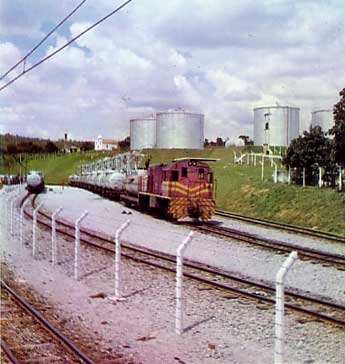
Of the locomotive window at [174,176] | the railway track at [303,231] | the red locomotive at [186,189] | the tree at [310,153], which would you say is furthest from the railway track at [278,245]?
the tree at [310,153]

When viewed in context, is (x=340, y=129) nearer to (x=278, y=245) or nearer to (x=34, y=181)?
(x=278, y=245)

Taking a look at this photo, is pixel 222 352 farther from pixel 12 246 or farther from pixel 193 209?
pixel 193 209

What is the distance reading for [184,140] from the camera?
139 feet

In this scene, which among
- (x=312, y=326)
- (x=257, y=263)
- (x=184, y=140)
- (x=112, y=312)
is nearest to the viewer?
(x=312, y=326)

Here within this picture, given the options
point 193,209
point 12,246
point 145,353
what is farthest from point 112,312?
point 193,209

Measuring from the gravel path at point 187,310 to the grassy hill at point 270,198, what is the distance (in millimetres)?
7524

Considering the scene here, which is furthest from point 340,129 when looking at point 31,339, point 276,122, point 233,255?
point 31,339

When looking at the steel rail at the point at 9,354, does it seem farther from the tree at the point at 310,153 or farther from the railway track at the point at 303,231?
the tree at the point at 310,153

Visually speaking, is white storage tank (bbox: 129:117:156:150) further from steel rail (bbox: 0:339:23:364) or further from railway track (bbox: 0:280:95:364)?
steel rail (bbox: 0:339:23:364)

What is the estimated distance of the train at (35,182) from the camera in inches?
1982

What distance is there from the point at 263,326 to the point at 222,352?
154cm

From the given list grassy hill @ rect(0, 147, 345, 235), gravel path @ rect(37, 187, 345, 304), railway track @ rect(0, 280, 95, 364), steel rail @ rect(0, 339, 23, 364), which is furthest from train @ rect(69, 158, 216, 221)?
steel rail @ rect(0, 339, 23, 364)

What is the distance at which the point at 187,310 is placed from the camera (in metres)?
10.8

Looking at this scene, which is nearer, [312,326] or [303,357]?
[303,357]
